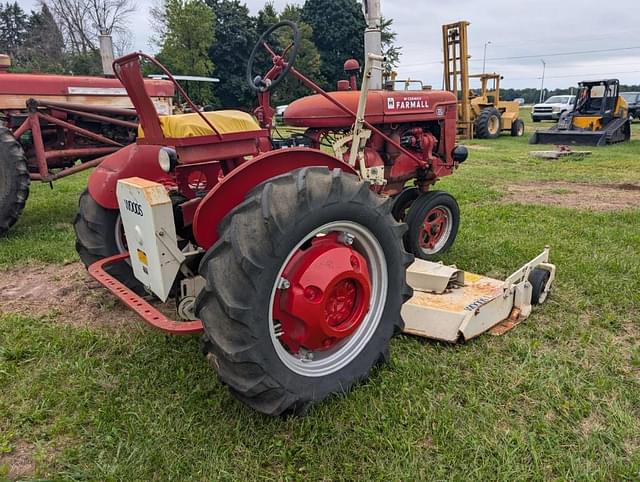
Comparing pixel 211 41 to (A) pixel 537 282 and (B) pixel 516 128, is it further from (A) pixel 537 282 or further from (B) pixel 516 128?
(A) pixel 537 282

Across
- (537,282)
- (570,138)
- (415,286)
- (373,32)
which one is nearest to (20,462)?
(415,286)

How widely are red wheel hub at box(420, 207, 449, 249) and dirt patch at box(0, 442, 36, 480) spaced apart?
301 cm

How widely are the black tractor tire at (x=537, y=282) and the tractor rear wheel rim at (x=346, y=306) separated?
4.25 feet

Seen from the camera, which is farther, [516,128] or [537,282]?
[516,128]

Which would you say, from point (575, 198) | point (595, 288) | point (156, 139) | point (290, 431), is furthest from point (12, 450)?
point (575, 198)

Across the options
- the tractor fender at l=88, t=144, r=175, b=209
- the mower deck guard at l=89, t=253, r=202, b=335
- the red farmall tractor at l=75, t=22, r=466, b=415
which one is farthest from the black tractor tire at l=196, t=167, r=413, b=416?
the tractor fender at l=88, t=144, r=175, b=209

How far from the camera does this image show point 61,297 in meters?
3.48

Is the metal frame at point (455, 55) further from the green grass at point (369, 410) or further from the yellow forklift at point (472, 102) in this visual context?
the green grass at point (369, 410)

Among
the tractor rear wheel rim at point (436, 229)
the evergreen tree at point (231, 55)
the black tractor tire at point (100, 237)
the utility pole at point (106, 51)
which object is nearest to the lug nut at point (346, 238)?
the black tractor tire at point (100, 237)

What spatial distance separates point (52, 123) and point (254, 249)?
17.2 feet

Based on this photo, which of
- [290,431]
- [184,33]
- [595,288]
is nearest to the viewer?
[290,431]

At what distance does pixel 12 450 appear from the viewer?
1.96 meters

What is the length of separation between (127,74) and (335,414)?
72.3 inches

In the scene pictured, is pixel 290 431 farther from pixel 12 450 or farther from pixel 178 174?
pixel 178 174
